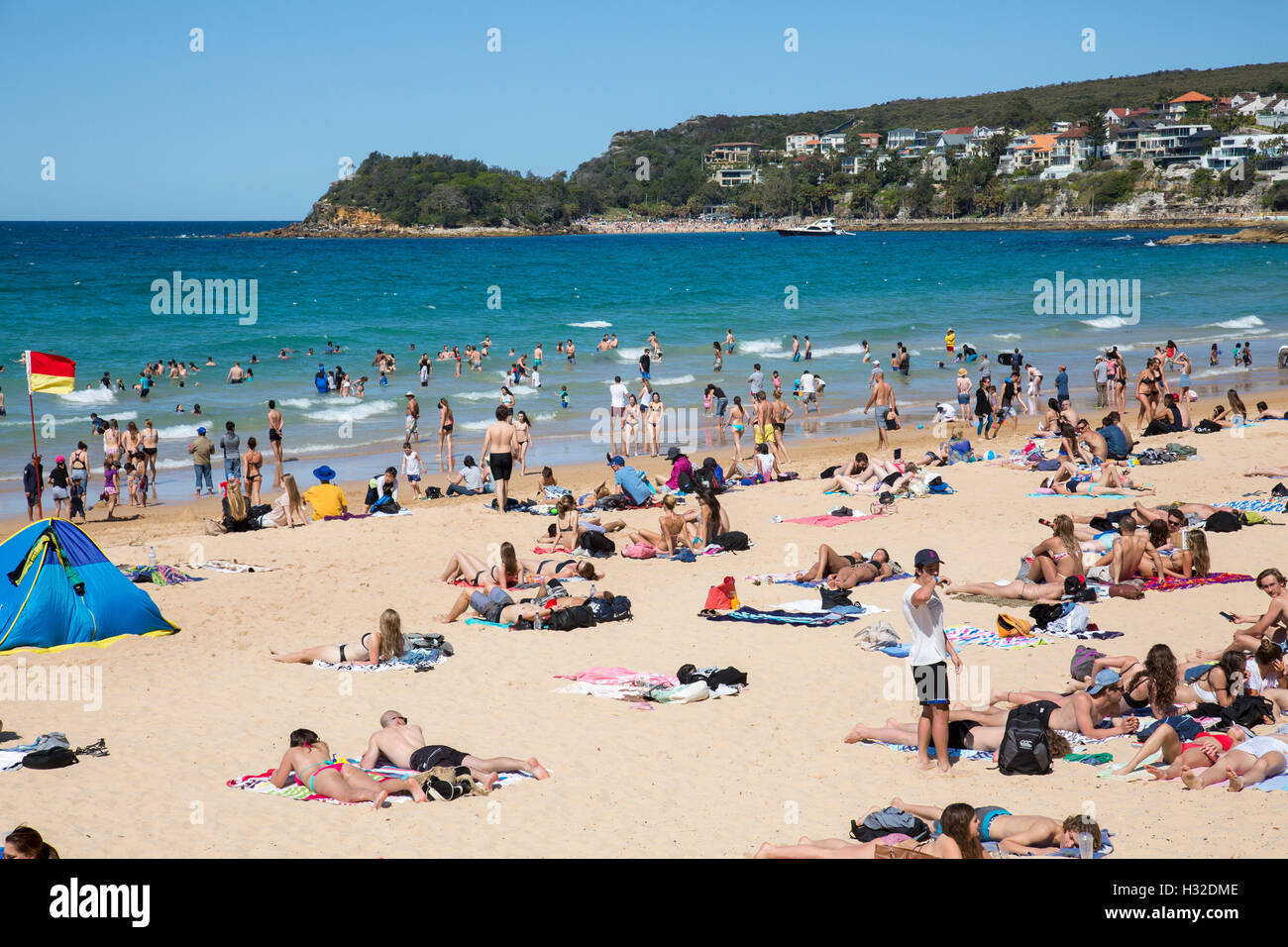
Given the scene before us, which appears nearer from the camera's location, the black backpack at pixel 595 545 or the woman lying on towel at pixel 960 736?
the woman lying on towel at pixel 960 736

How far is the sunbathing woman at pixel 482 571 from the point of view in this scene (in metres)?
12.0

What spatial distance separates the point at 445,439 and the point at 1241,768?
1570 cm

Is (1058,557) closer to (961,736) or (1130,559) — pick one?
(1130,559)

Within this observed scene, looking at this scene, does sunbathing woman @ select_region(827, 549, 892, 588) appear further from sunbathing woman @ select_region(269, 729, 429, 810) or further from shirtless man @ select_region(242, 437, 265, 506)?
shirtless man @ select_region(242, 437, 265, 506)

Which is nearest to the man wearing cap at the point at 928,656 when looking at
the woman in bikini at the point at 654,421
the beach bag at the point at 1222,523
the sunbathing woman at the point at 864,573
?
the sunbathing woman at the point at 864,573

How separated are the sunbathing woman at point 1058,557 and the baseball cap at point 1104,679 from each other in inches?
108

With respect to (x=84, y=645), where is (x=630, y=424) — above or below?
above

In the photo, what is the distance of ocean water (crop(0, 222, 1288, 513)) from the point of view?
25266 mm

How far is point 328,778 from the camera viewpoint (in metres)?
7.21

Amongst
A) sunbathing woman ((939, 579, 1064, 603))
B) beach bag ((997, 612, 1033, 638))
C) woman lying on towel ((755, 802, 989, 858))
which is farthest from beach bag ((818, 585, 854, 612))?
woman lying on towel ((755, 802, 989, 858))

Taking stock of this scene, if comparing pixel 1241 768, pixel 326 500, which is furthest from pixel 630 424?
pixel 1241 768

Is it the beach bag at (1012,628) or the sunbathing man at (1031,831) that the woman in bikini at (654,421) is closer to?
the beach bag at (1012,628)

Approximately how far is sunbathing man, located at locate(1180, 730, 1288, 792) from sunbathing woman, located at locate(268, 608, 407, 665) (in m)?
6.33
